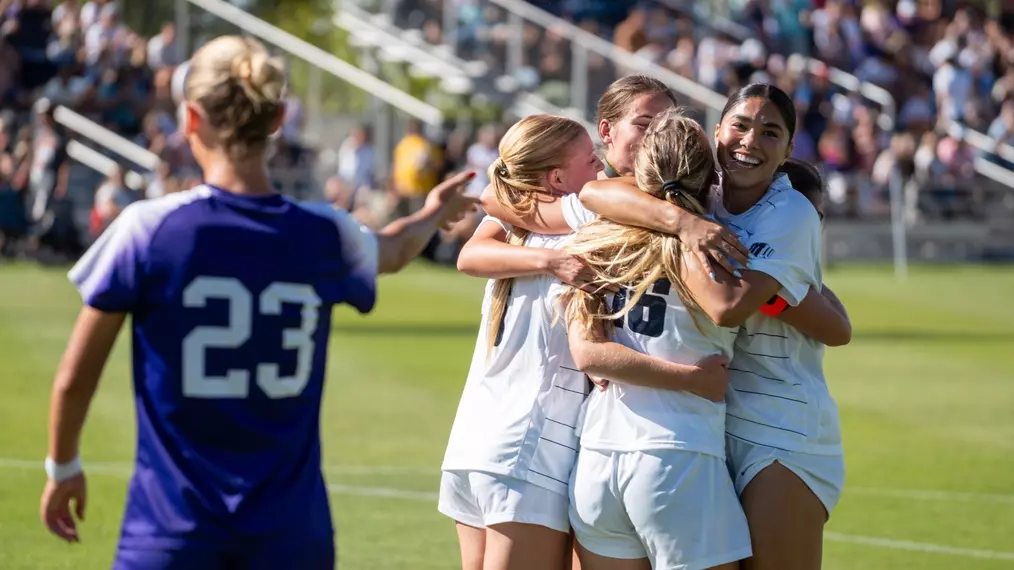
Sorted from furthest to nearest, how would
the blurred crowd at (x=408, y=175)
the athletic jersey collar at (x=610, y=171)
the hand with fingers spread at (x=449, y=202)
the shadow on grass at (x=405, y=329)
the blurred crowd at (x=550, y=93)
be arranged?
the blurred crowd at (x=408, y=175)
the blurred crowd at (x=550, y=93)
the shadow on grass at (x=405, y=329)
the athletic jersey collar at (x=610, y=171)
the hand with fingers spread at (x=449, y=202)

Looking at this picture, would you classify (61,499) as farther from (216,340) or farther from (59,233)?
(59,233)

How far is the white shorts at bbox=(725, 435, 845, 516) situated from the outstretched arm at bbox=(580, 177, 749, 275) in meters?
0.55

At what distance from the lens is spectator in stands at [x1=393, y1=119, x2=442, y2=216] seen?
26.0 metres

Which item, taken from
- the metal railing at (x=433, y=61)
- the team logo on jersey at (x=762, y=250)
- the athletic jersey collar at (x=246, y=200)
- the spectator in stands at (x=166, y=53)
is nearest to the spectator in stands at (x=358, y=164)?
the metal railing at (x=433, y=61)

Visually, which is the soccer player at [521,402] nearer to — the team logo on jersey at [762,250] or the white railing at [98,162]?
the team logo on jersey at [762,250]

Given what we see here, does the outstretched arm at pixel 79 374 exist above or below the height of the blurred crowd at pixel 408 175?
below

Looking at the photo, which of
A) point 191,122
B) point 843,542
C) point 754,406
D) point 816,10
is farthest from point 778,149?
point 816,10

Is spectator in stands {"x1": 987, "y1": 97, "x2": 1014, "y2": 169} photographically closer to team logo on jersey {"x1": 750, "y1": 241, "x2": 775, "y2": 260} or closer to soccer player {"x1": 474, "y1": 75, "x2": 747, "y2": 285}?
soccer player {"x1": 474, "y1": 75, "x2": 747, "y2": 285}

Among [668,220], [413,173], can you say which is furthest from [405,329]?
[668,220]

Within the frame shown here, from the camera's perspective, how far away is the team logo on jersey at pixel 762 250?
4.24 m

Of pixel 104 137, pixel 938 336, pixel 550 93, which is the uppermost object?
pixel 550 93

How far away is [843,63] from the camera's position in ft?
104

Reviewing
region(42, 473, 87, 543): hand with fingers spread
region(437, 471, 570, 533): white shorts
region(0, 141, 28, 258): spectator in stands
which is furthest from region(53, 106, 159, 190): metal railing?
region(42, 473, 87, 543): hand with fingers spread

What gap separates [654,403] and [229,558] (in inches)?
51.1
